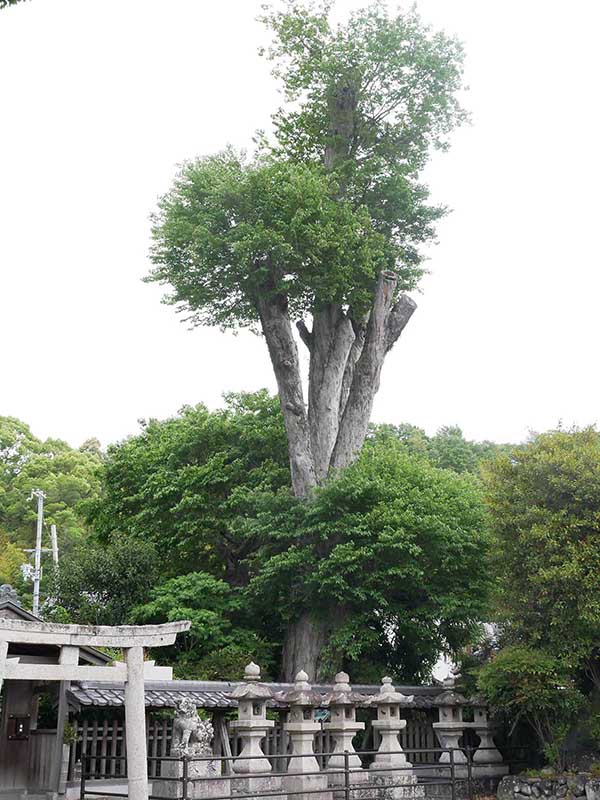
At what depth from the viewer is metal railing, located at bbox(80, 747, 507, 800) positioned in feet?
45.7

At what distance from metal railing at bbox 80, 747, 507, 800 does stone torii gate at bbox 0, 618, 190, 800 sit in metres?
0.97

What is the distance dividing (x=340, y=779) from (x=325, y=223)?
577 inches

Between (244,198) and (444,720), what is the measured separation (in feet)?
48.1

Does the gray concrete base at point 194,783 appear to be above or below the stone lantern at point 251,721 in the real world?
below

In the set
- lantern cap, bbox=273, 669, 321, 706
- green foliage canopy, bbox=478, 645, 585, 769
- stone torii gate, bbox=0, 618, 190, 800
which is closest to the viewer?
stone torii gate, bbox=0, 618, 190, 800

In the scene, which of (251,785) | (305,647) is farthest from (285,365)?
(251,785)

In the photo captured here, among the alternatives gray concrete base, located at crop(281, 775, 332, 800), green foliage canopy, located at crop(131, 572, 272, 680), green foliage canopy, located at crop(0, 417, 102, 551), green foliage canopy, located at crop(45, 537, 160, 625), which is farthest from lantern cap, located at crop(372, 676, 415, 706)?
green foliage canopy, located at crop(0, 417, 102, 551)

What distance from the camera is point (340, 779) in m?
17.1

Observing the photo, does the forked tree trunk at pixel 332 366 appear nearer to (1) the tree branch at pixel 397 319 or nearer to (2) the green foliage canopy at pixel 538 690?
(1) the tree branch at pixel 397 319

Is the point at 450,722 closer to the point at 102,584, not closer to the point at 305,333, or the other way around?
the point at 102,584

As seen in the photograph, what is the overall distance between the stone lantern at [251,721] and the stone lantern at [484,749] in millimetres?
5676

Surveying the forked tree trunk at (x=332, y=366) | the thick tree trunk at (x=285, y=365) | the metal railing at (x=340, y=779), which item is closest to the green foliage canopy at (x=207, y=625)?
the forked tree trunk at (x=332, y=366)

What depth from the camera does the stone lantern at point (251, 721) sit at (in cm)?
1575

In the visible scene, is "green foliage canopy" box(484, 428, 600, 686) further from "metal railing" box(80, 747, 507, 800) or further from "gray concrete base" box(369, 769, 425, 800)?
"gray concrete base" box(369, 769, 425, 800)
